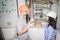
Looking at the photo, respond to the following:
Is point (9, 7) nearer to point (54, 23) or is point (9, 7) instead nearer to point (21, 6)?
point (21, 6)

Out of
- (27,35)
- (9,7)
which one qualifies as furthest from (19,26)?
(9,7)

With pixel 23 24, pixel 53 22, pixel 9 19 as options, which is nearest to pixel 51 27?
pixel 53 22

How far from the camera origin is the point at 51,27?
1536 millimetres

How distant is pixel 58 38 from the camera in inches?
60.6

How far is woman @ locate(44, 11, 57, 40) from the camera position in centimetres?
151

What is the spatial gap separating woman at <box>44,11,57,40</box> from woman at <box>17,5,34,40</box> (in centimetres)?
17

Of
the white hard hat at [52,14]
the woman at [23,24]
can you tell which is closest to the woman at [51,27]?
the white hard hat at [52,14]

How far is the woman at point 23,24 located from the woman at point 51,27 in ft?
0.57

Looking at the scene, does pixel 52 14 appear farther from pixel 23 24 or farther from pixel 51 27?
pixel 23 24

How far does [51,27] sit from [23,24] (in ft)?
0.95

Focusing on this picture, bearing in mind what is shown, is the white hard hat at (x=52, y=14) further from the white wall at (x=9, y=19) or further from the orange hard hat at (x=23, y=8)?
the white wall at (x=9, y=19)

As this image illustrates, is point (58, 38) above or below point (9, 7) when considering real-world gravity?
below

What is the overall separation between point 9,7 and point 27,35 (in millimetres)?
349

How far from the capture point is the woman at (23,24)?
1.55 meters
